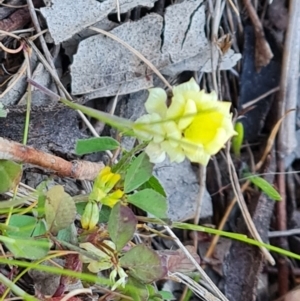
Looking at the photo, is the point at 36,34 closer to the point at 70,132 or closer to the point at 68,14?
the point at 68,14

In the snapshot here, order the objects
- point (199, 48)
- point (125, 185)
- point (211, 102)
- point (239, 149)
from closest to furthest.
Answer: point (211, 102), point (125, 185), point (199, 48), point (239, 149)

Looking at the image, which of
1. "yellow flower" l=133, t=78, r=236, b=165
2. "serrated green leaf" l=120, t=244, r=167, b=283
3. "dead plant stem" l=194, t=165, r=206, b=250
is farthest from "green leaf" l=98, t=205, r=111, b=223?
"dead plant stem" l=194, t=165, r=206, b=250

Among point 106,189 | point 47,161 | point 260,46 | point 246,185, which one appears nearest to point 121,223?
point 106,189

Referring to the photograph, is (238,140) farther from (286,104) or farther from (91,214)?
(91,214)

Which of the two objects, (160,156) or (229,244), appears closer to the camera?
(160,156)

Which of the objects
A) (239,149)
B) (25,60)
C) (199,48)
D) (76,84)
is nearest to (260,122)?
(239,149)

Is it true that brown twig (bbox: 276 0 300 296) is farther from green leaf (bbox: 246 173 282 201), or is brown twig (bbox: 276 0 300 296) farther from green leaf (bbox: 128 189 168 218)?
green leaf (bbox: 128 189 168 218)

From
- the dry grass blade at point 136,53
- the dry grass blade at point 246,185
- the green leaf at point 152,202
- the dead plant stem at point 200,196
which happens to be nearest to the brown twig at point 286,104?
the dry grass blade at point 246,185
